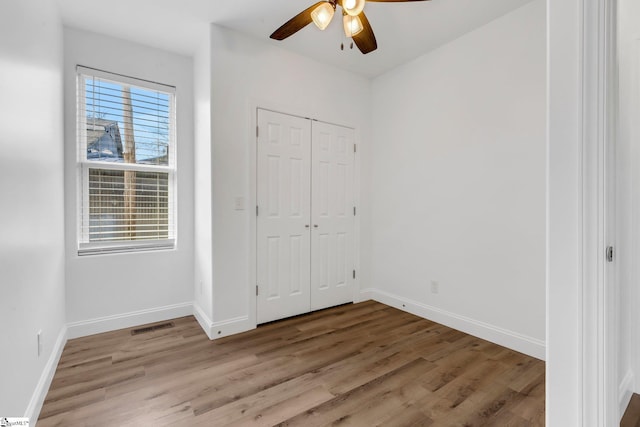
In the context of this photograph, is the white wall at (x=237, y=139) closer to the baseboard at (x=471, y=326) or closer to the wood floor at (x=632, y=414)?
the baseboard at (x=471, y=326)

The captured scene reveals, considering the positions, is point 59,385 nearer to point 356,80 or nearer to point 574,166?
point 574,166

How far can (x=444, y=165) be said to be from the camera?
2.89 metres

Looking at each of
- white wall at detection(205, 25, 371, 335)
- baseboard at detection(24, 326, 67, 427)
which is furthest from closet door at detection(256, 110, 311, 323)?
baseboard at detection(24, 326, 67, 427)

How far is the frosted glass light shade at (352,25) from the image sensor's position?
6.07 ft

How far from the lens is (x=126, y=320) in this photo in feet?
9.23

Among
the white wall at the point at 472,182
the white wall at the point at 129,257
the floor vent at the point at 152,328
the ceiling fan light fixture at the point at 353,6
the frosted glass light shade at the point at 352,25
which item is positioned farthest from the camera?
the floor vent at the point at 152,328

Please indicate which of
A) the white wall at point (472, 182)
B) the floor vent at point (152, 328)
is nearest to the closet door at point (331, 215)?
the white wall at point (472, 182)

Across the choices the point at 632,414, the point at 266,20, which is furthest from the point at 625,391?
the point at 266,20

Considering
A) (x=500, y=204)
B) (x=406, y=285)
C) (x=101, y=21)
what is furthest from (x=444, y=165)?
(x=101, y=21)

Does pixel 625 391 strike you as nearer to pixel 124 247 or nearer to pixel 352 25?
pixel 352 25

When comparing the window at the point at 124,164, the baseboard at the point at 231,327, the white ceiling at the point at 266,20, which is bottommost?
the baseboard at the point at 231,327

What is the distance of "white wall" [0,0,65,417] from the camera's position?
1323mm

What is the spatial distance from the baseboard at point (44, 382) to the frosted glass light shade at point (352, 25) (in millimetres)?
2787

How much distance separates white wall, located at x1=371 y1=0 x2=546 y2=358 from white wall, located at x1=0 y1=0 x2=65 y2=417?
303cm
